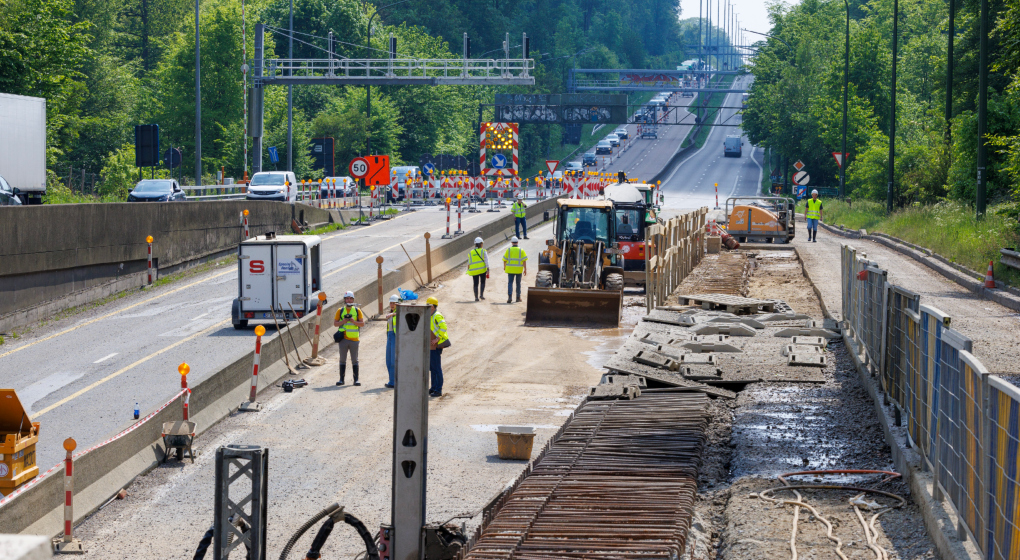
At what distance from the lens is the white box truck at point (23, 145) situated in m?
29.1

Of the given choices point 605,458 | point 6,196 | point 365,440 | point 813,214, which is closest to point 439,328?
point 365,440

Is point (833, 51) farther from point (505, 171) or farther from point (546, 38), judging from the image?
point (546, 38)

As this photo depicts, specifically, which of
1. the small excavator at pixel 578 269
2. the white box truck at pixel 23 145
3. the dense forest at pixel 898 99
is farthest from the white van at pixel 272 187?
the dense forest at pixel 898 99

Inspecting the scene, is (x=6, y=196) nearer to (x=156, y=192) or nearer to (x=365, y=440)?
(x=156, y=192)

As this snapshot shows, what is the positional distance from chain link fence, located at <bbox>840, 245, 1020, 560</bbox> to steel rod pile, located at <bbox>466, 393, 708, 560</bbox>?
1966 mm

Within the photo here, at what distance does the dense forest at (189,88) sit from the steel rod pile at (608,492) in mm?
41308

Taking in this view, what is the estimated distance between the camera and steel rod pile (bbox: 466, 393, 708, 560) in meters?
7.89

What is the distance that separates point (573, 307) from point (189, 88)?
53.4m

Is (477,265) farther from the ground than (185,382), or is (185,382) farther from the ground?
(477,265)

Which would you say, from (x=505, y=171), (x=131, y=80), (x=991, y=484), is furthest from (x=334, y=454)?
(x=131, y=80)

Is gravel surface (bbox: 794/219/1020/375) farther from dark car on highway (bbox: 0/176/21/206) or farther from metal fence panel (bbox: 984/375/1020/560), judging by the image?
dark car on highway (bbox: 0/176/21/206)

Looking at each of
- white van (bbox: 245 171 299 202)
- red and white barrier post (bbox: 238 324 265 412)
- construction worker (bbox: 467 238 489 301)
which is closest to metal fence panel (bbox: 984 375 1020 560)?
red and white barrier post (bbox: 238 324 265 412)

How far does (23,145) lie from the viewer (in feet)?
98.3

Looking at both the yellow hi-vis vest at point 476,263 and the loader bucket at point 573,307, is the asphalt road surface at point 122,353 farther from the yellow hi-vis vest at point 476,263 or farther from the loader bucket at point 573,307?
the loader bucket at point 573,307
